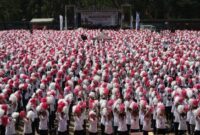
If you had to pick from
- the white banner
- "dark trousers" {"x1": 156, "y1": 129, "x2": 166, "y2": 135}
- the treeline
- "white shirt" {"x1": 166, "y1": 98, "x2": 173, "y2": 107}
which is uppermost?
"white shirt" {"x1": 166, "y1": 98, "x2": 173, "y2": 107}

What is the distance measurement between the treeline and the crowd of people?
45883mm

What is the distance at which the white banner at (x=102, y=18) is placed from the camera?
55.5 metres

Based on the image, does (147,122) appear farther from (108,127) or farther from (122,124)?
(108,127)

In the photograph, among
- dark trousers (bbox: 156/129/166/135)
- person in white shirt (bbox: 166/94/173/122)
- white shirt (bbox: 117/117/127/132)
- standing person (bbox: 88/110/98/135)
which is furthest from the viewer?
person in white shirt (bbox: 166/94/173/122)

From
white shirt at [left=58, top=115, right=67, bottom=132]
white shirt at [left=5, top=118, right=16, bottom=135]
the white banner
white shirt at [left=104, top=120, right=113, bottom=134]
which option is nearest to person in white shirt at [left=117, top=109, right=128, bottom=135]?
white shirt at [left=104, top=120, right=113, bottom=134]

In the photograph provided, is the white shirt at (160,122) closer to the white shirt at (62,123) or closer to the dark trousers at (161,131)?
the dark trousers at (161,131)

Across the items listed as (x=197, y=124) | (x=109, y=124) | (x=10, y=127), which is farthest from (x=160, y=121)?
(x=10, y=127)

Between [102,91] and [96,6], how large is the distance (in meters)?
60.5

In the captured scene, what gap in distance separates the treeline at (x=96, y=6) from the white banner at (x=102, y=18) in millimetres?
20529

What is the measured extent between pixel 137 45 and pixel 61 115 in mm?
17534

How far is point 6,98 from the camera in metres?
18.0

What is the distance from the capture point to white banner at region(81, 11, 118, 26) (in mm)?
55469

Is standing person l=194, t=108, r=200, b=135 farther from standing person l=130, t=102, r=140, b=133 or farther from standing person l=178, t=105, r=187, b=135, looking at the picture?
standing person l=130, t=102, r=140, b=133

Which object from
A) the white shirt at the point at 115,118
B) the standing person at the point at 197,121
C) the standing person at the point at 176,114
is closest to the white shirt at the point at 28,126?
the white shirt at the point at 115,118
